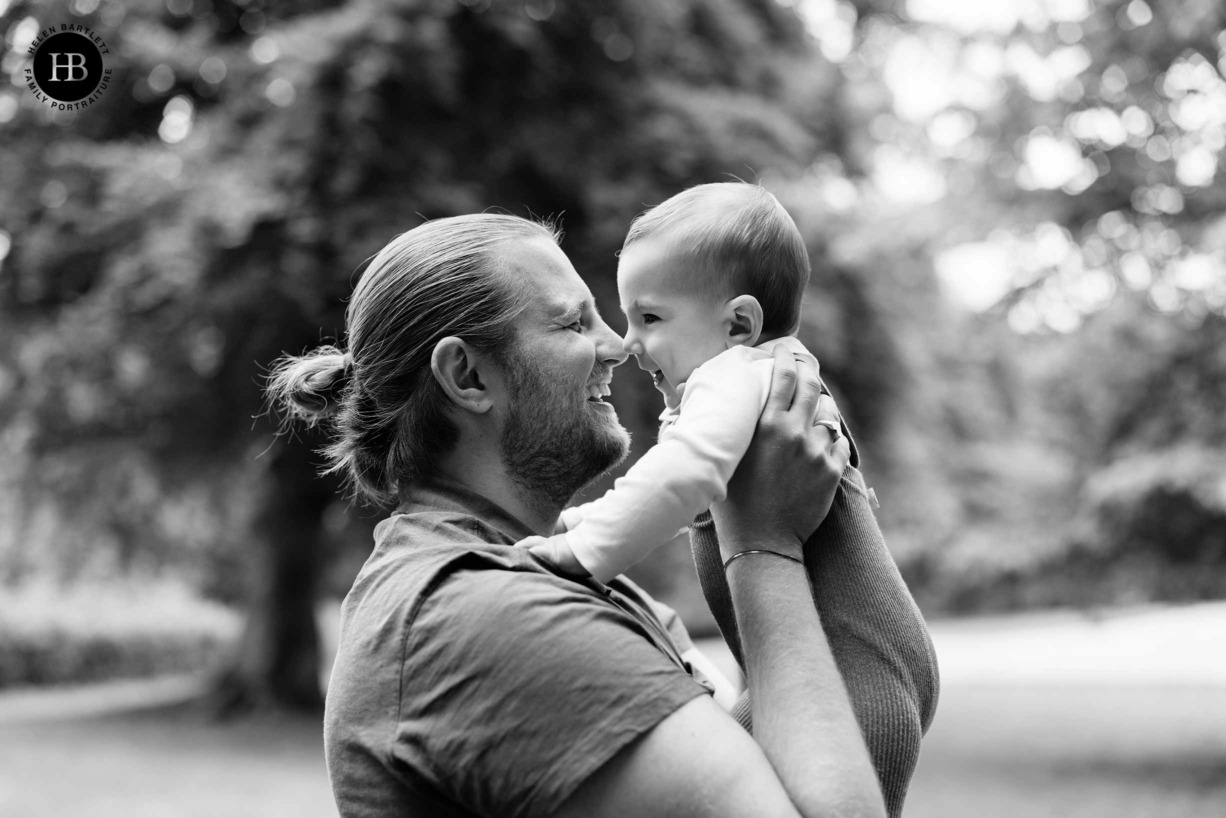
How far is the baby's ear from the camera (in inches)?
89.9

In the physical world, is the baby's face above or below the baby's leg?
above

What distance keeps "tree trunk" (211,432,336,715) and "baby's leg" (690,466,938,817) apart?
45.1 feet

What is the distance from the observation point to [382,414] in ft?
6.79

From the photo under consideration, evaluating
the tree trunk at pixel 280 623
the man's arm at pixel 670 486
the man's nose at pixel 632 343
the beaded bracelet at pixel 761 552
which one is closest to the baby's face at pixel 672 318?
the man's nose at pixel 632 343

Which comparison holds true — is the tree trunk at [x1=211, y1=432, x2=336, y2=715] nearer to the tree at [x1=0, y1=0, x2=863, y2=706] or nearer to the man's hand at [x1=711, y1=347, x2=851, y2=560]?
the tree at [x1=0, y1=0, x2=863, y2=706]

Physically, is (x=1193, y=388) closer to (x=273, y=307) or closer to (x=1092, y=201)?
(x=1092, y=201)

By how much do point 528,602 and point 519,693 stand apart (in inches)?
4.8

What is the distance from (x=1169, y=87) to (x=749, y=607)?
903 centimetres

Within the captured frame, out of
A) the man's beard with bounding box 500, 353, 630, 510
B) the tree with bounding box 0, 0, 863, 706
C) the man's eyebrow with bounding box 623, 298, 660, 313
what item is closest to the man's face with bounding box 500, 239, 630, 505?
the man's beard with bounding box 500, 353, 630, 510

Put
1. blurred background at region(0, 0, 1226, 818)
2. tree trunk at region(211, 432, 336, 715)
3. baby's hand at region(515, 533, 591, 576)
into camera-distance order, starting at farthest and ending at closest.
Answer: tree trunk at region(211, 432, 336, 715) → blurred background at region(0, 0, 1226, 818) → baby's hand at region(515, 533, 591, 576)

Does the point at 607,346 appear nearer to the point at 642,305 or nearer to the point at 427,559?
the point at 642,305

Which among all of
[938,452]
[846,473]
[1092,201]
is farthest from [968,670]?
[846,473]

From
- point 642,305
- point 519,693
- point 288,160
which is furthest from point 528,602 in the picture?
point 288,160

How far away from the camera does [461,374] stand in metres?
2.00
